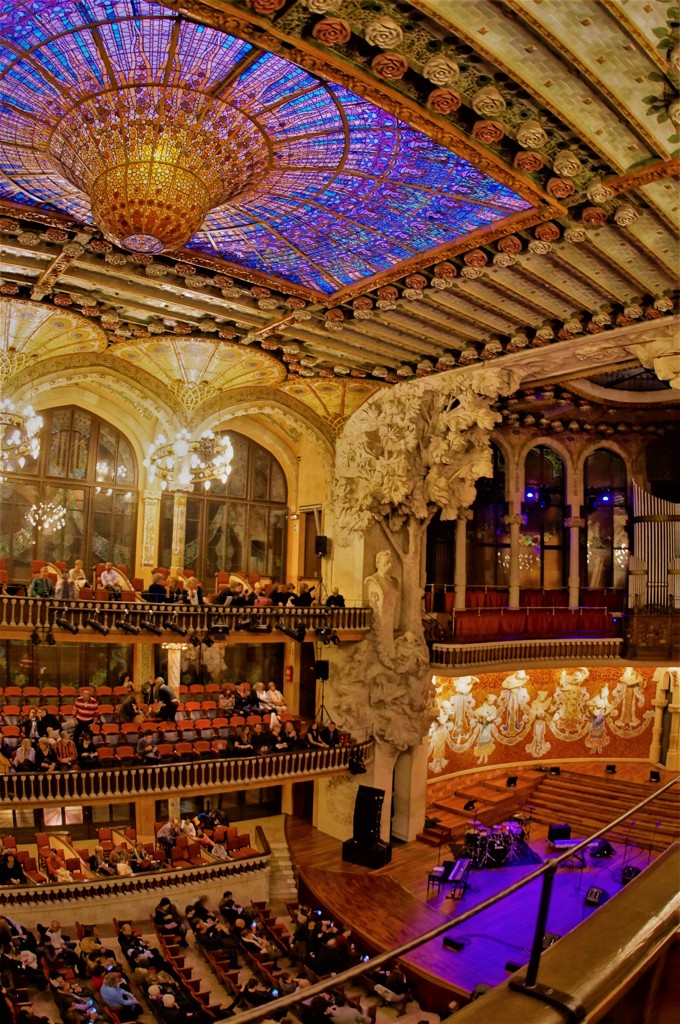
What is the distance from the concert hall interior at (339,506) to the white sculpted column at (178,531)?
0.15 meters

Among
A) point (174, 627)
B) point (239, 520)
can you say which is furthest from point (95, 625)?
point (239, 520)

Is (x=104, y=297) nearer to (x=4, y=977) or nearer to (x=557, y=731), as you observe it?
(x=4, y=977)

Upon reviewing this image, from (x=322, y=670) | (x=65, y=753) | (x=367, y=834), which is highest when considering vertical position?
(x=322, y=670)

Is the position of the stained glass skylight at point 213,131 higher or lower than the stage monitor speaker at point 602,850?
higher

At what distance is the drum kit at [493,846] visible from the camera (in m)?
15.3

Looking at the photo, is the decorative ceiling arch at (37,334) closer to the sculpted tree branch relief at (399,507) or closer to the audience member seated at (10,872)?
the sculpted tree branch relief at (399,507)

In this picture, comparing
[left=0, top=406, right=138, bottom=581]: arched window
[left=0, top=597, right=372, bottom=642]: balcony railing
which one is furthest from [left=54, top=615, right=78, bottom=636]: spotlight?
[left=0, top=406, right=138, bottom=581]: arched window

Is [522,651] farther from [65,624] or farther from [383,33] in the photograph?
[383,33]

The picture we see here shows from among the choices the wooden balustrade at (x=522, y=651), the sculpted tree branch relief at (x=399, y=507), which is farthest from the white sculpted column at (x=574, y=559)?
the sculpted tree branch relief at (x=399, y=507)

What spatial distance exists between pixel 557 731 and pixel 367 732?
7205mm

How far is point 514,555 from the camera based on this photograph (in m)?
21.0

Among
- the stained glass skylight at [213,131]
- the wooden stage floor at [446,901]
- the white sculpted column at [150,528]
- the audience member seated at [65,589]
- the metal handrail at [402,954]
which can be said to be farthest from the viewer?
Answer: the white sculpted column at [150,528]

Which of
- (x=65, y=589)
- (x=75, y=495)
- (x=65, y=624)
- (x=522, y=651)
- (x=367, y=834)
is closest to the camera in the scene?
(x=65, y=624)

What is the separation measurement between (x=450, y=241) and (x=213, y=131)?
12.9ft
